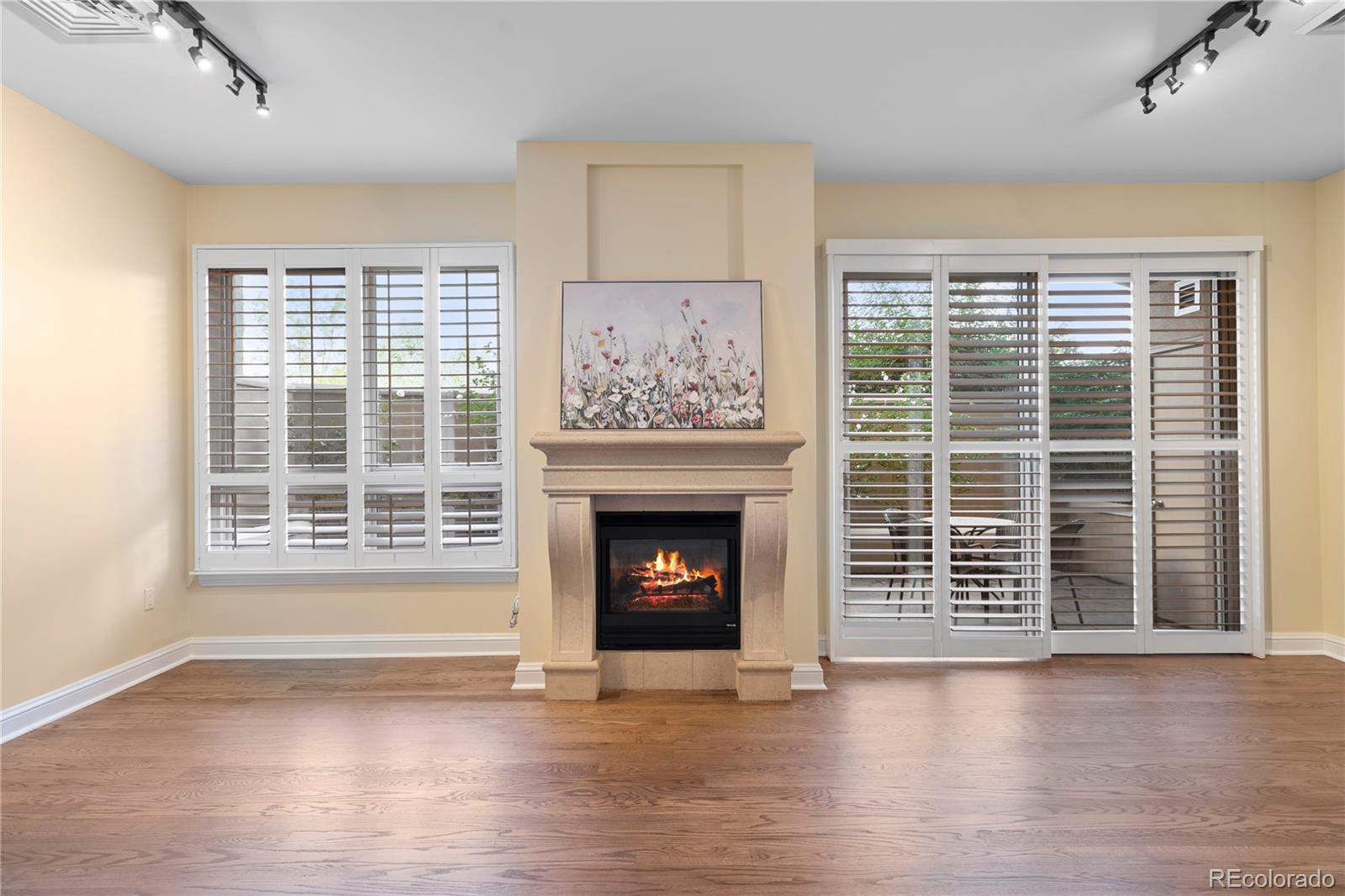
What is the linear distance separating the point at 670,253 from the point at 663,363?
1.93 ft

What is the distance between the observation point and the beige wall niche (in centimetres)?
363

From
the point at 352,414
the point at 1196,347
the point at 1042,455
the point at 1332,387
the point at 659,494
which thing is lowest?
the point at 659,494

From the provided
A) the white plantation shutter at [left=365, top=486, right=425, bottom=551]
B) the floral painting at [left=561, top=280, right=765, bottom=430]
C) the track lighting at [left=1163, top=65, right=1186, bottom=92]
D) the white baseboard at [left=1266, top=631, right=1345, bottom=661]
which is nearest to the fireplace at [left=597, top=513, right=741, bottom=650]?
the floral painting at [left=561, top=280, right=765, bottom=430]

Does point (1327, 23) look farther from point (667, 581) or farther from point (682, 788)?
point (682, 788)

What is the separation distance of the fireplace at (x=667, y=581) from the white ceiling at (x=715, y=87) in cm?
198

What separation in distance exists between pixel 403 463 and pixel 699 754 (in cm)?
247

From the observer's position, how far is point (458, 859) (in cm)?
214

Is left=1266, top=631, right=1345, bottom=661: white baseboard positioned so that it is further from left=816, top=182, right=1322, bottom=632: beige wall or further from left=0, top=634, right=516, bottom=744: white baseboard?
left=0, top=634, right=516, bottom=744: white baseboard

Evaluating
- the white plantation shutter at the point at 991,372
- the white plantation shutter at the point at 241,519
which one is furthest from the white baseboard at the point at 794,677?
the white plantation shutter at the point at 241,519

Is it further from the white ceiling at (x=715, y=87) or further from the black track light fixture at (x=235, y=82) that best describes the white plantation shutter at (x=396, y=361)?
the black track light fixture at (x=235, y=82)

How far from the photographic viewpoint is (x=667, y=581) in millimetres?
3736

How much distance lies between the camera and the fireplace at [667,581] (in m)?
3.66

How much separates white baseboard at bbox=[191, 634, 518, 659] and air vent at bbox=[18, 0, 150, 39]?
10.2ft

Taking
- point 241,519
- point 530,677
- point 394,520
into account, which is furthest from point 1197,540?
point 241,519
